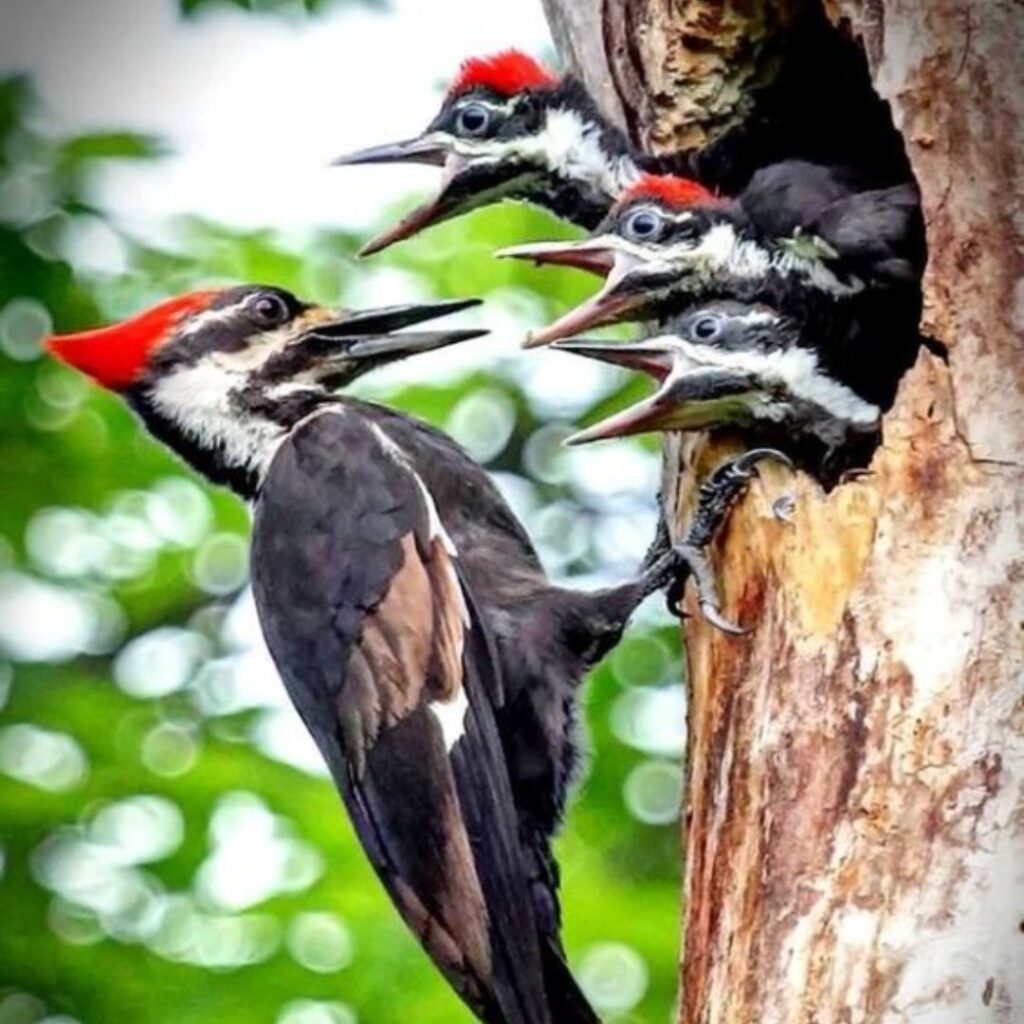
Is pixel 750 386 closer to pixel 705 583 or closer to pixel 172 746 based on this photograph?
pixel 705 583

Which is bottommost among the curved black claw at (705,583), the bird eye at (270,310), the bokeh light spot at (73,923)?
the bokeh light spot at (73,923)

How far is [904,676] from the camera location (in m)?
2.92

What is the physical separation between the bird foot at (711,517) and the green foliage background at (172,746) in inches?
67.7

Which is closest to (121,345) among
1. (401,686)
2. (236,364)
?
(236,364)

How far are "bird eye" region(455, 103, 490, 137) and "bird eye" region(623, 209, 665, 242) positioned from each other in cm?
57

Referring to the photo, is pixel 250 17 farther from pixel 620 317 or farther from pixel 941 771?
pixel 941 771

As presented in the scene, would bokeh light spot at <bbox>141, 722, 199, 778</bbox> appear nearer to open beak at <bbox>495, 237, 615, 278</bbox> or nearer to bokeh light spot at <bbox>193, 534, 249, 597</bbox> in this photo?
bokeh light spot at <bbox>193, 534, 249, 597</bbox>

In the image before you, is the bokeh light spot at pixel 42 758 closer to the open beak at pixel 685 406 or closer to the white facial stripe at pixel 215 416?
→ the white facial stripe at pixel 215 416

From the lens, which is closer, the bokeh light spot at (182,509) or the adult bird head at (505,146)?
the adult bird head at (505,146)

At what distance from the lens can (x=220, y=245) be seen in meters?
5.95

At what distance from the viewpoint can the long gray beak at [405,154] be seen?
12.8 ft

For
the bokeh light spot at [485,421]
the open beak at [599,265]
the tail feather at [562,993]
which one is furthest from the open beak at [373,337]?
the bokeh light spot at [485,421]

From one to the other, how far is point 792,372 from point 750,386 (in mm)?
60

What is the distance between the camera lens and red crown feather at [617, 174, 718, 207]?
11.2 feet
